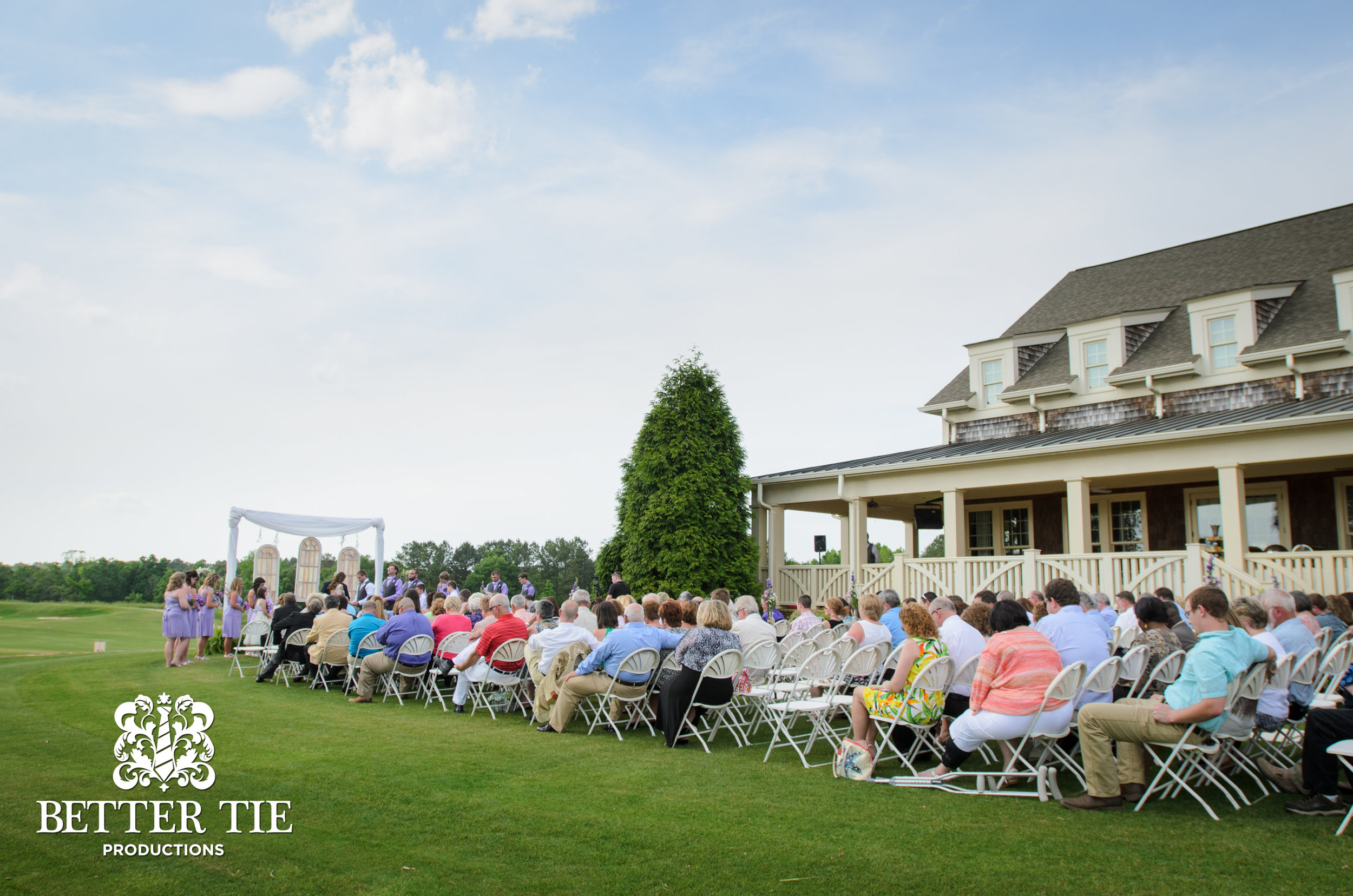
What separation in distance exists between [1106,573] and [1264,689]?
8.70m

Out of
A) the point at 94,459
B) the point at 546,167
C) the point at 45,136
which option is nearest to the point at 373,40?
the point at 546,167

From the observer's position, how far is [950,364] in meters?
22.9

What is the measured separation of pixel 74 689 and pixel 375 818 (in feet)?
27.2

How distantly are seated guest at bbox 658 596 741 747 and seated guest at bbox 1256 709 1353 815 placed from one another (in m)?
4.10

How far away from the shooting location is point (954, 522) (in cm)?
1611

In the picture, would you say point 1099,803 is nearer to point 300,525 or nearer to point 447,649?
point 447,649

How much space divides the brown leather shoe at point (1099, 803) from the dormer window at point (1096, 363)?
15538 millimetres

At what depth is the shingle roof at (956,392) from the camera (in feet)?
68.5

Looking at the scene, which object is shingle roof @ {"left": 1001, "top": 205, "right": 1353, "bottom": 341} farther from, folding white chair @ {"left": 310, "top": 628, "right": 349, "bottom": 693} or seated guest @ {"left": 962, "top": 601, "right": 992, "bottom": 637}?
folding white chair @ {"left": 310, "top": 628, "right": 349, "bottom": 693}

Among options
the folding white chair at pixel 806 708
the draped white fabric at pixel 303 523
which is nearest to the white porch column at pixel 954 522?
the folding white chair at pixel 806 708

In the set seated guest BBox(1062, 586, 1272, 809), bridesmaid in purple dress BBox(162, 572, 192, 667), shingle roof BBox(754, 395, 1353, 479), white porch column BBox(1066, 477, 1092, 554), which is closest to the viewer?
seated guest BBox(1062, 586, 1272, 809)

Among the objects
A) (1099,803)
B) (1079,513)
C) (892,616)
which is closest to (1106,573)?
(1079,513)

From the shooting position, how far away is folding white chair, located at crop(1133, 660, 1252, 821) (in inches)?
184

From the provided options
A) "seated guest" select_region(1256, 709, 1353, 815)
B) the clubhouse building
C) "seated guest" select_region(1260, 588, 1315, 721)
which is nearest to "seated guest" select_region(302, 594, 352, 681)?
the clubhouse building
